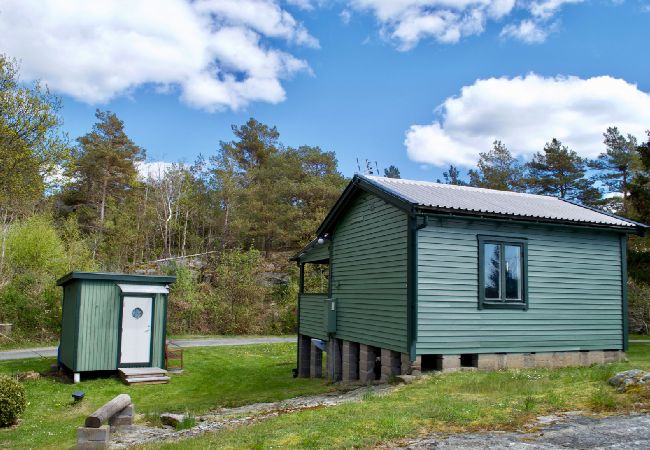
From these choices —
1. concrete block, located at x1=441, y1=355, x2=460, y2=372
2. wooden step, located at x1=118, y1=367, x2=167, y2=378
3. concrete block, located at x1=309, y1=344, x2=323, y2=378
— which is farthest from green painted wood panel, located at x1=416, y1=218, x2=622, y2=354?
wooden step, located at x1=118, y1=367, x2=167, y2=378

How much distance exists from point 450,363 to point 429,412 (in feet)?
14.0

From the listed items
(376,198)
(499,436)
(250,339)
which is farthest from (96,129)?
(499,436)

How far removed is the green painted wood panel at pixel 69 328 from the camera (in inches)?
615

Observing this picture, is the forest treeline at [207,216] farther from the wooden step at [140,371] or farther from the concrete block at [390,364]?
the concrete block at [390,364]

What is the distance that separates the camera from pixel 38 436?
392 inches

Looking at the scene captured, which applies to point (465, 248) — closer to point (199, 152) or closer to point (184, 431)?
point (184, 431)

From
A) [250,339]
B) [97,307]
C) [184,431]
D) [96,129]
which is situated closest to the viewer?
[184,431]

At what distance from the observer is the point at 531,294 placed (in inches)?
492

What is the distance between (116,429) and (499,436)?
6.61 meters

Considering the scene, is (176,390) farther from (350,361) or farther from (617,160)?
(617,160)

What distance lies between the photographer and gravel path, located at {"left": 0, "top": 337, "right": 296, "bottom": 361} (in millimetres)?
21336

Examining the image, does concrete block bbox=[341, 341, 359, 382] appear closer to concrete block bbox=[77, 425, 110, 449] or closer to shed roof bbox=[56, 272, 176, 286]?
shed roof bbox=[56, 272, 176, 286]

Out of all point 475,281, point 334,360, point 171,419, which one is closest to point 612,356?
point 475,281

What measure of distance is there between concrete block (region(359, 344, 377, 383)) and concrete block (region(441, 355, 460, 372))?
2366mm
